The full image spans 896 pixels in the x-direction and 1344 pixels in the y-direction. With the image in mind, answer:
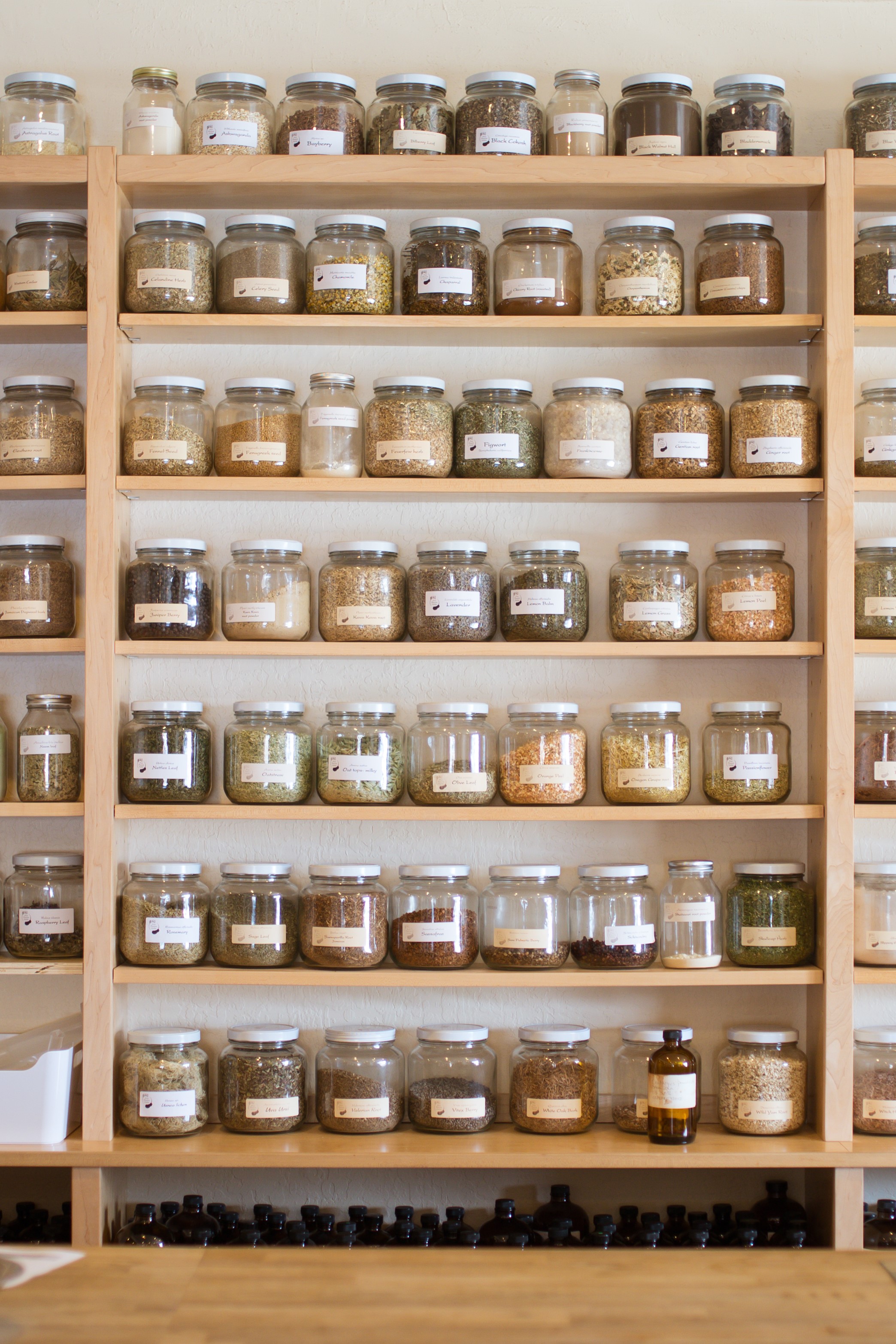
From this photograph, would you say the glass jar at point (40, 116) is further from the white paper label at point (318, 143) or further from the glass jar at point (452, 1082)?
the glass jar at point (452, 1082)

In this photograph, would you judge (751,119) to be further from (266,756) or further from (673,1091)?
(673,1091)

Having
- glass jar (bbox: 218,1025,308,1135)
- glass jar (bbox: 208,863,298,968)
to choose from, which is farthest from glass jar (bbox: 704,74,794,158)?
glass jar (bbox: 218,1025,308,1135)

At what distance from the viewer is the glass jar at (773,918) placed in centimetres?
230

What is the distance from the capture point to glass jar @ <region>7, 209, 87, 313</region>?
2.32 m

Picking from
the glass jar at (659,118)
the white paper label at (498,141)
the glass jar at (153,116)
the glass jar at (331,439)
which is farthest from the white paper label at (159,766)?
the glass jar at (659,118)

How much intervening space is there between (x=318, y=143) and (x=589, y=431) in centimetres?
73

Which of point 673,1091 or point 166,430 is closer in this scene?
point 673,1091

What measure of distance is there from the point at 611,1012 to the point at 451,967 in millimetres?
412

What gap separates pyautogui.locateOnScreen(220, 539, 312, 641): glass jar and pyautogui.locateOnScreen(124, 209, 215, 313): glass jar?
1.51 feet

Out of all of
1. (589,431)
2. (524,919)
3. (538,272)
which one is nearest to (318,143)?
(538,272)

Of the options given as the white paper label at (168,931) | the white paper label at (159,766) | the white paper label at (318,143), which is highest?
the white paper label at (318,143)

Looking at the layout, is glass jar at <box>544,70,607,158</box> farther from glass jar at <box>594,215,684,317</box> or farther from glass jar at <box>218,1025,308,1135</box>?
glass jar at <box>218,1025,308,1135</box>

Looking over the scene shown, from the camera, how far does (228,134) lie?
2318mm

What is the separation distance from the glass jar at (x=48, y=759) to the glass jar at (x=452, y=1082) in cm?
80
